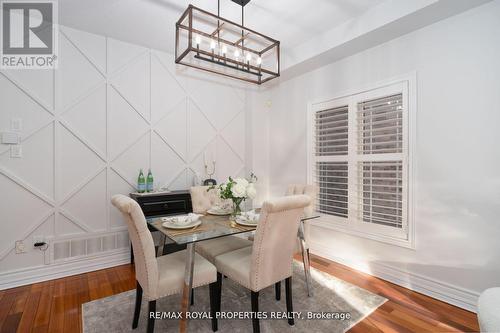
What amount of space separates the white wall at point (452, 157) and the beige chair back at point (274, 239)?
148 cm

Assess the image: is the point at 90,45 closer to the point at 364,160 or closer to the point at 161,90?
the point at 161,90

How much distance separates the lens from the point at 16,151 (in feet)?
8.64

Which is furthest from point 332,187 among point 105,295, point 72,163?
point 72,163

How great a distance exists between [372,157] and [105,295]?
10.5ft

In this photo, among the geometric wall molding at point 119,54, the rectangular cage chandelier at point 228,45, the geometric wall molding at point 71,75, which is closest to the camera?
the rectangular cage chandelier at point 228,45

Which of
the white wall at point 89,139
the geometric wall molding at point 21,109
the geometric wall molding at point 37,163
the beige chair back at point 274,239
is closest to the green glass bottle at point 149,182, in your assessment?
the white wall at point 89,139

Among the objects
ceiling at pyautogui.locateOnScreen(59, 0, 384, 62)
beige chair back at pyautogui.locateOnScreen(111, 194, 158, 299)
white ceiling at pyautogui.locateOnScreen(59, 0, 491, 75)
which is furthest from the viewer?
ceiling at pyautogui.locateOnScreen(59, 0, 384, 62)

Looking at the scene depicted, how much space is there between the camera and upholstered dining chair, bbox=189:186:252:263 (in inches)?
90.2

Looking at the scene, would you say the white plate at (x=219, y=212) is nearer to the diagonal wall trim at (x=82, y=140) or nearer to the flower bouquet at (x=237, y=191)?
the flower bouquet at (x=237, y=191)

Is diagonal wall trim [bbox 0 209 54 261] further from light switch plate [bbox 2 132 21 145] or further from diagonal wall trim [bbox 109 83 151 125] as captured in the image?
diagonal wall trim [bbox 109 83 151 125]

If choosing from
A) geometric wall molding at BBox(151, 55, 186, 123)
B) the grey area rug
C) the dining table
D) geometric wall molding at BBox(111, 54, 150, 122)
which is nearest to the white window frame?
the grey area rug

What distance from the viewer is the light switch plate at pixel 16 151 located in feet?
8.58

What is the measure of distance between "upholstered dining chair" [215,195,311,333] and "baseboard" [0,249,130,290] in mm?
1822

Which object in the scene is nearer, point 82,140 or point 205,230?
point 205,230
